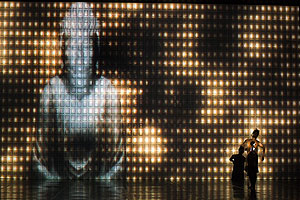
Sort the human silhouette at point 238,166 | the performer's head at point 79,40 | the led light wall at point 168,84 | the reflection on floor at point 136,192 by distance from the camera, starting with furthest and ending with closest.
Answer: the performer's head at point 79,40 < the led light wall at point 168,84 < the human silhouette at point 238,166 < the reflection on floor at point 136,192

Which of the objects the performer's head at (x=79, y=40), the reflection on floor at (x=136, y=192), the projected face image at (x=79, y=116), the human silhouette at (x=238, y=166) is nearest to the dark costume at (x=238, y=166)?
the human silhouette at (x=238, y=166)

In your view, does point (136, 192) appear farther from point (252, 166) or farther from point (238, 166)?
point (238, 166)

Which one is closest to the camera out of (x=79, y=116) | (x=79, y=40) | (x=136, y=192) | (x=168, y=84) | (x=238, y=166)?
(x=136, y=192)

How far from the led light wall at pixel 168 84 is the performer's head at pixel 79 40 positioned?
0.19 metres

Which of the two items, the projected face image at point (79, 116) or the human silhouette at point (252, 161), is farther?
the projected face image at point (79, 116)

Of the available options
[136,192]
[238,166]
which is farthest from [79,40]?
[136,192]

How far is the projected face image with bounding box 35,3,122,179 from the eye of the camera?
27.9 meters

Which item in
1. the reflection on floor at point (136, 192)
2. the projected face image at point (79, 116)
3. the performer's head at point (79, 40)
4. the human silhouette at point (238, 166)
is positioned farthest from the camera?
the performer's head at point (79, 40)

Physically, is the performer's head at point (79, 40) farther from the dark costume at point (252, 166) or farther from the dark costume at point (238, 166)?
the dark costume at point (252, 166)

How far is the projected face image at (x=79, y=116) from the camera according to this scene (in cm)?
2791

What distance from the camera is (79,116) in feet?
92.4

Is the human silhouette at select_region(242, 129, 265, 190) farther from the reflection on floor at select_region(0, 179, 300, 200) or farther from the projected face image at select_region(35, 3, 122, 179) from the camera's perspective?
the projected face image at select_region(35, 3, 122, 179)

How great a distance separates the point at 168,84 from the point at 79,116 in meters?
4.34

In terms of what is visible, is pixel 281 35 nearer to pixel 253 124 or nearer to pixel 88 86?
pixel 253 124
